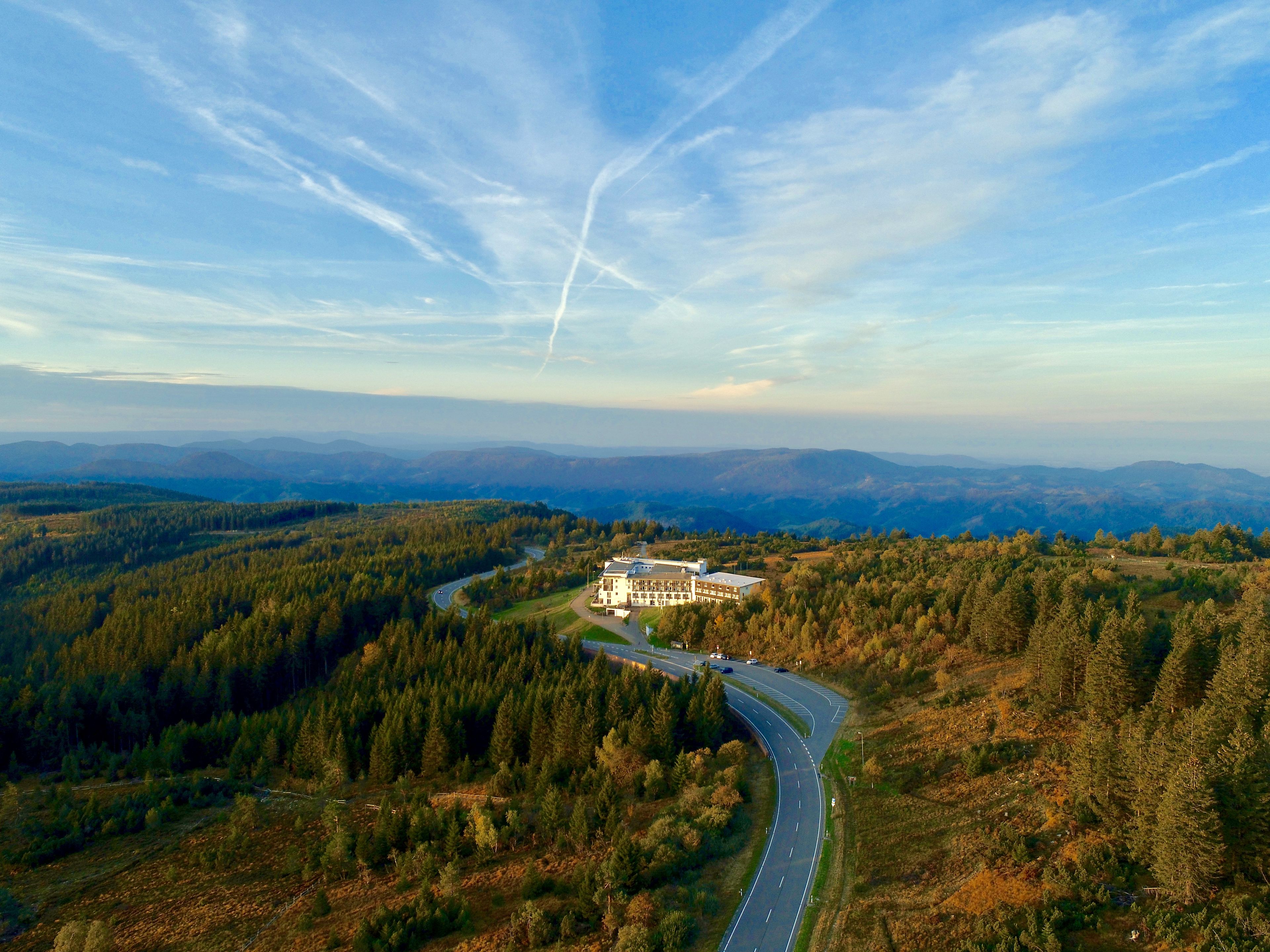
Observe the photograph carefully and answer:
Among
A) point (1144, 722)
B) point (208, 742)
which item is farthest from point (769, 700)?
point (208, 742)

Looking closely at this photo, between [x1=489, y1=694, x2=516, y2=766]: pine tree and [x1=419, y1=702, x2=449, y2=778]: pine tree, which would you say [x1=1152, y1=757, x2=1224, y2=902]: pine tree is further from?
[x1=419, y1=702, x2=449, y2=778]: pine tree

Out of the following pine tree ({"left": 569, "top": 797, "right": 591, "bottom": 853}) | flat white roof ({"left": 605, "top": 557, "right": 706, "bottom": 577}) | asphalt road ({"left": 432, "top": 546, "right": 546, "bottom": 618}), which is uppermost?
flat white roof ({"left": 605, "top": 557, "right": 706, "bottom": 577})

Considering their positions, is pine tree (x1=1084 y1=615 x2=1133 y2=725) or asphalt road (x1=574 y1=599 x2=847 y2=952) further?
pine tree (x1=1084 y1=615 x2=1133 y2=725)

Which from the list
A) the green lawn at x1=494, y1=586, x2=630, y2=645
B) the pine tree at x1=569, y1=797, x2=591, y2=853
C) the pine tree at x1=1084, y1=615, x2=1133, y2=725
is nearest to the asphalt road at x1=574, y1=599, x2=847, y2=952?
the green lawn at x1=494, y1=586, x2=630, y2=645

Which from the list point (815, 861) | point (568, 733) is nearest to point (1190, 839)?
point (815, 861)

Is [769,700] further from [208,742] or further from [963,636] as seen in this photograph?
[208,742]

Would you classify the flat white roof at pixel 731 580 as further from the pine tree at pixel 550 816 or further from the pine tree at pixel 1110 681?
the pine tree at pixel 550 816

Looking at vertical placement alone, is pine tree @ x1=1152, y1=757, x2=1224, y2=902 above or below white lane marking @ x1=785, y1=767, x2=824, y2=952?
above
